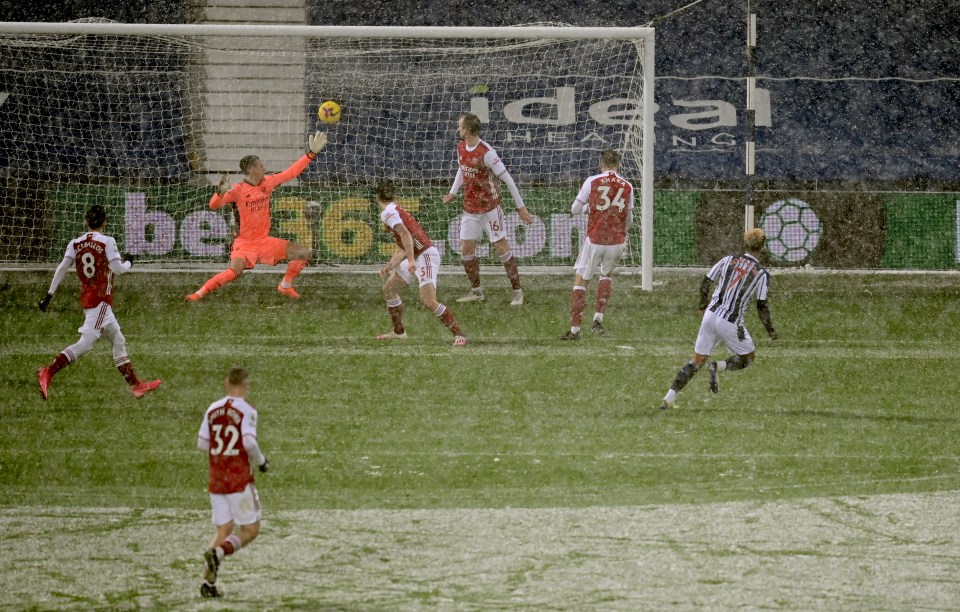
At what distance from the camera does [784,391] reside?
12.2 m

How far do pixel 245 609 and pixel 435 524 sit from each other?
1827 mm

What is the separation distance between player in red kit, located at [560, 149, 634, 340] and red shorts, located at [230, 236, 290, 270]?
3815 mm

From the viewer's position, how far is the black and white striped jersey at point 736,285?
10.8 m

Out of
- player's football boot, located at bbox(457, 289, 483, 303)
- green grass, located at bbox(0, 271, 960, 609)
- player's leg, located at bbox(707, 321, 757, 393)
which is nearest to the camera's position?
green grass, located at bbox(0, 271, 960, 609)

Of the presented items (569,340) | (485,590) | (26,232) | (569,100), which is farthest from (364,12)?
(485,590)

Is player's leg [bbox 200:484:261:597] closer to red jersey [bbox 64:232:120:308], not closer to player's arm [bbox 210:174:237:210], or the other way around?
red jersey [bbox 64:232:120:308]

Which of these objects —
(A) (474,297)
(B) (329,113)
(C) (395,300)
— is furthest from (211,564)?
(B) (329,113)

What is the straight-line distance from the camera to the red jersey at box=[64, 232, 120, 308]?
11297 mm

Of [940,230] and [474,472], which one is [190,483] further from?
[940,230]

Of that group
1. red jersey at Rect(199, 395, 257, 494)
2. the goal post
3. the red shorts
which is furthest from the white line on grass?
the goal post

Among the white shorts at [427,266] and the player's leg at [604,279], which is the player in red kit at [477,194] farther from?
the white shorts at [427,266]

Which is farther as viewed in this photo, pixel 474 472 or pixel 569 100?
pixel 569 100

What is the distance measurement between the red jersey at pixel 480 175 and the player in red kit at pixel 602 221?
1941 millimetres

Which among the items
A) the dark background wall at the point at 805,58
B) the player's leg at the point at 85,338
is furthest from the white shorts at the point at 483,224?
the dark background wall at the point at 805,58
